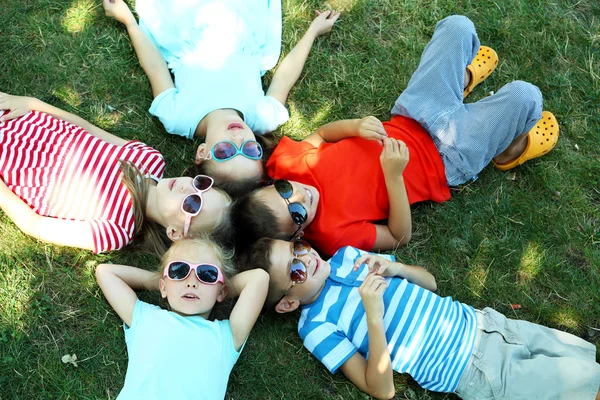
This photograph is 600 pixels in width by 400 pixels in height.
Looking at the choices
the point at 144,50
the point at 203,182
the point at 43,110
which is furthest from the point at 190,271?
the point at 144,50

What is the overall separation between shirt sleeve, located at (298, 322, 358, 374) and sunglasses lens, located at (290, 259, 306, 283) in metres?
0.32

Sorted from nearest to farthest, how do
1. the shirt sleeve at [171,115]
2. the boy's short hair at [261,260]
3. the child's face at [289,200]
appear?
the boy's short hair at [261,260] < the child's face at [289,200] < the shirt sleeve at [171,115]

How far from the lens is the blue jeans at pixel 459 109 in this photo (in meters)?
3.82

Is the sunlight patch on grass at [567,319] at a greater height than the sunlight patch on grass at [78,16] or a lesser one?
lesser

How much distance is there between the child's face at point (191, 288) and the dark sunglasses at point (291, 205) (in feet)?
1.85

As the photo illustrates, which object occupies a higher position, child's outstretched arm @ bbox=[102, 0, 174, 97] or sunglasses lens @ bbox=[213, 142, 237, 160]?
child's outstretched arm @ bbox=[102, 0, 174, 97]

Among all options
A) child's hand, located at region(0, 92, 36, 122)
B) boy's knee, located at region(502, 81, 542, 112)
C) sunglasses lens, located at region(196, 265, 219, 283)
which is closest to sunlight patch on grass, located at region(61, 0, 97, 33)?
child's hand, located at region(0, 92, 36, 122)

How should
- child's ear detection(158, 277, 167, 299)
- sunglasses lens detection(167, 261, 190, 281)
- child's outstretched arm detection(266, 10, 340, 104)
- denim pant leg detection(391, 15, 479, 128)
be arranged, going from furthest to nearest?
child's outstretched arm detection(266, 10, 340, 104)
denim pant leg detection(391, 15, 479, 128)
child's ear detection(158, 277, 167, 299)
sunglasses lens detection(167, 261, 190, 281)

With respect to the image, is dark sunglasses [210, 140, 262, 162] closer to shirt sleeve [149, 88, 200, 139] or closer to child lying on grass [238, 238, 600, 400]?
shirt sleeve [149, 88, 200, 139]

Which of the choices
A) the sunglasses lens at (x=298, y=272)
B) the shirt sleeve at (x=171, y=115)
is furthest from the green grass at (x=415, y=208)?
the sunglasses lens at (x=298, y=272)

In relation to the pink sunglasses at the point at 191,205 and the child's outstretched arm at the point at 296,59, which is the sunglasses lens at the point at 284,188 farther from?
the child's outstretched arm at the point at 296,59

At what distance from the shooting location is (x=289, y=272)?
340 centimetres

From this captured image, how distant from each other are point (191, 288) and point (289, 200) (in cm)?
81

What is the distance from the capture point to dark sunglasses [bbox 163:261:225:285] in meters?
3.21
